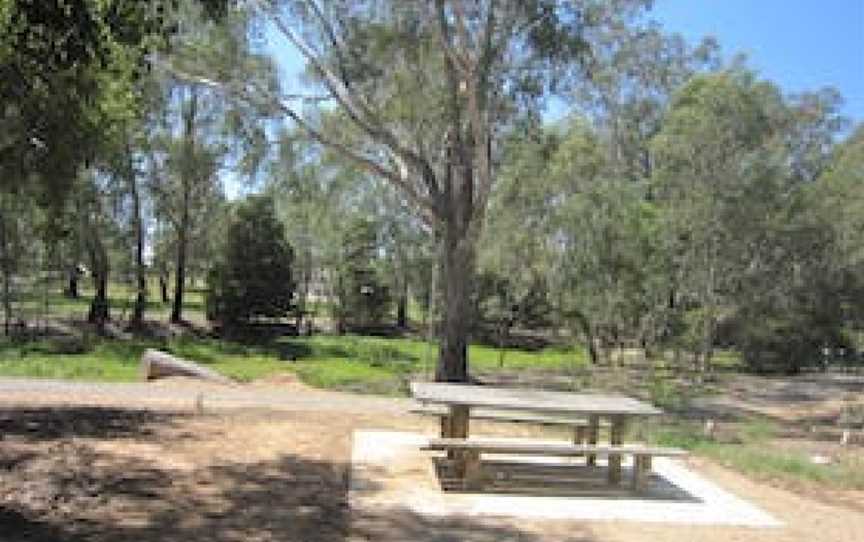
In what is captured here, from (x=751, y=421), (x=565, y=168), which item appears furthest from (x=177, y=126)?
(x=751, y=421)

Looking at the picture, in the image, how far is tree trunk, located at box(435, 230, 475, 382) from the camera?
909 inches

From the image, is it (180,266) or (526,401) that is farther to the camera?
(180,266)

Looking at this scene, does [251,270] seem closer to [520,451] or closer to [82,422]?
[82,422]

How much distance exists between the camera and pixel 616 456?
10.9 meters

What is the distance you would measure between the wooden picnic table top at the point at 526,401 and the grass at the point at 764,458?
2.01 m

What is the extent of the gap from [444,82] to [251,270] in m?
17.6

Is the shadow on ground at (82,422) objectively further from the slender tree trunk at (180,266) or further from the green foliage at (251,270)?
the slender tree trunk at (180,266)

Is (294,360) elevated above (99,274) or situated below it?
below

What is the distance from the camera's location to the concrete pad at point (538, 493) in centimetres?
949

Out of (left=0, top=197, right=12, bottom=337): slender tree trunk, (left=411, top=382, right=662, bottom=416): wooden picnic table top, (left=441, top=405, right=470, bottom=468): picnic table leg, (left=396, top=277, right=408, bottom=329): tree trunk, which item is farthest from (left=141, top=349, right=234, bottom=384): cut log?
(left=396, top=277, right=408, bottom=329): tree trunk

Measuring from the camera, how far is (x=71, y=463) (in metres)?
9.79

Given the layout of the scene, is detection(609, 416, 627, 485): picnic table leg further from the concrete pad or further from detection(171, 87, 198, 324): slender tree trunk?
detection(171, 87, 198, 324): slender tree trunk

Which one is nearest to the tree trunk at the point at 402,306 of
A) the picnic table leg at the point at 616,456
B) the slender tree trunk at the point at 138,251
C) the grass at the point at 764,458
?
the slender tree trunk at the point at 138,251

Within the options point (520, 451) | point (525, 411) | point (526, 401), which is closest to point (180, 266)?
point (526, 401)
